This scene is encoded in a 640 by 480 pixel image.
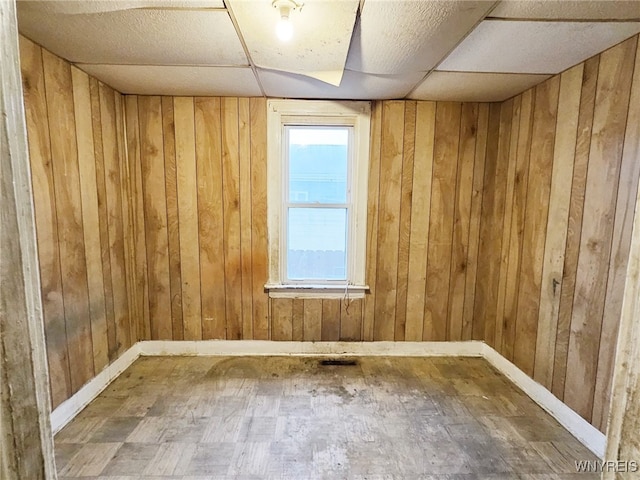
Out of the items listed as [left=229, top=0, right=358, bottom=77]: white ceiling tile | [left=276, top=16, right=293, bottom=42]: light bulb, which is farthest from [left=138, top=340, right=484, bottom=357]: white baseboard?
[left=276, top=16, right=293, bottom=42]: light bulb

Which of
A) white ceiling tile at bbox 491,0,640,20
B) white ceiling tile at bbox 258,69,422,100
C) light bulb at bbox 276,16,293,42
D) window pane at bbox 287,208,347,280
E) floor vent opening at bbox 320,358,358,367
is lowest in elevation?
floor vent opening at bbox 320,358,358,367

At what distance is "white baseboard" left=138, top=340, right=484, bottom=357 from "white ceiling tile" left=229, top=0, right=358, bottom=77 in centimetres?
207

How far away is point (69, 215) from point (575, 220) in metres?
2.93

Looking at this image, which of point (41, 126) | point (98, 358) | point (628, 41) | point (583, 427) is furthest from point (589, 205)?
point (98, 358)

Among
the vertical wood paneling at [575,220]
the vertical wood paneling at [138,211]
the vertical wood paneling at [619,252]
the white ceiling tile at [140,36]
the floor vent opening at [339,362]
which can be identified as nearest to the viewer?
the white ceiling tile at [140,36]

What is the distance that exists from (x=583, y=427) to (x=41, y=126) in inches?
130

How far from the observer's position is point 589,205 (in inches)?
70.6

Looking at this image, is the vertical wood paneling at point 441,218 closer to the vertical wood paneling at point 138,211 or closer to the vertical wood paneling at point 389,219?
the vertical wood paneling at point 389,219

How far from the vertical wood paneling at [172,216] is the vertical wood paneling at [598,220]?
2.71m

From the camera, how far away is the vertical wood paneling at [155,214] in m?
2.54

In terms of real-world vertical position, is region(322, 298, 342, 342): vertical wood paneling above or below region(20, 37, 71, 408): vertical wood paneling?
below

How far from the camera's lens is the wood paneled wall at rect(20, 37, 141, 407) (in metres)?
1.75

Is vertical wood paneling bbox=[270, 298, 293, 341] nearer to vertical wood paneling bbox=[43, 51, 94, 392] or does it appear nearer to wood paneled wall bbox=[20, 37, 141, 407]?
wood paneled wall bbox=[20, 37, 141, 407]

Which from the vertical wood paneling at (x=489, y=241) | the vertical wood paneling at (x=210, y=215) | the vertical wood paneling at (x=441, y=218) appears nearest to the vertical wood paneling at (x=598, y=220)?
the vertical wood paneling at (x=489, y=241)
